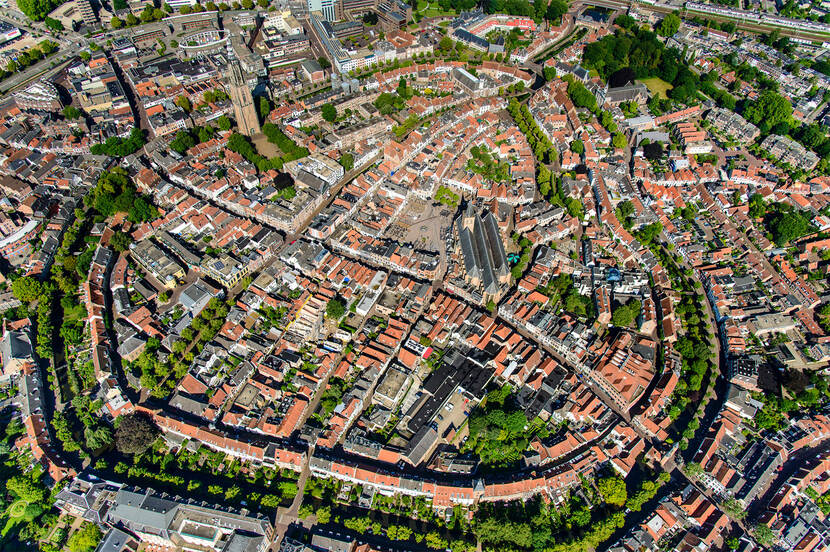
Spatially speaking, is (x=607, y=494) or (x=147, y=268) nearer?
(x=607, y=494)

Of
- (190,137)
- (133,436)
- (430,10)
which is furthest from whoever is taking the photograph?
(430,10)

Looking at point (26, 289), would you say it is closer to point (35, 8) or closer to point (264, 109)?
point (264, 109)

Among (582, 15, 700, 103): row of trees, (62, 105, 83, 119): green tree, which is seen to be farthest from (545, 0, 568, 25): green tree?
(62, 105, 83, 119): green tree

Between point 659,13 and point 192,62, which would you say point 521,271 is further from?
point 659,13

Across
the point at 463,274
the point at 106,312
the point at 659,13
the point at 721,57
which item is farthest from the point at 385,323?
the point at 659,13

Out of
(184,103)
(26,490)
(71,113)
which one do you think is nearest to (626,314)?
(26,490)

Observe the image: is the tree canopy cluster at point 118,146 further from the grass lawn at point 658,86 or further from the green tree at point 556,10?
the grass lawn at point 658,86
